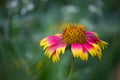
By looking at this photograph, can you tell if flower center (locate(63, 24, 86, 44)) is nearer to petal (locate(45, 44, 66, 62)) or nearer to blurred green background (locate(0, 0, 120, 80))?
petal (locate(45, 44, 66, 62))

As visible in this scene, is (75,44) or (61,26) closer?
(75,44)

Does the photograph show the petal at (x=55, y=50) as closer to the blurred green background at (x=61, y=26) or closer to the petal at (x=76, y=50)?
the petal at (x=76, y=50)

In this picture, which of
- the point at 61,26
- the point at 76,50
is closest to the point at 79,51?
the point at 76,50

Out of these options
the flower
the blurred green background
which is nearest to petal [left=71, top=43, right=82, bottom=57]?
the flower

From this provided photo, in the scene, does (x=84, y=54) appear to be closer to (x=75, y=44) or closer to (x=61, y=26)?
(x=75, y=44)

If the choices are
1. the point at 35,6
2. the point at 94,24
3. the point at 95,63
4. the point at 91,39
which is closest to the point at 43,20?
the point at 35,6

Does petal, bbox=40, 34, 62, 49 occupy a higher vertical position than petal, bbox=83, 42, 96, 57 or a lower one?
higher

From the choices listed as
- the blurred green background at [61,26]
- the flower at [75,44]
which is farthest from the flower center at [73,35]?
the blurred green background at [61,26]
